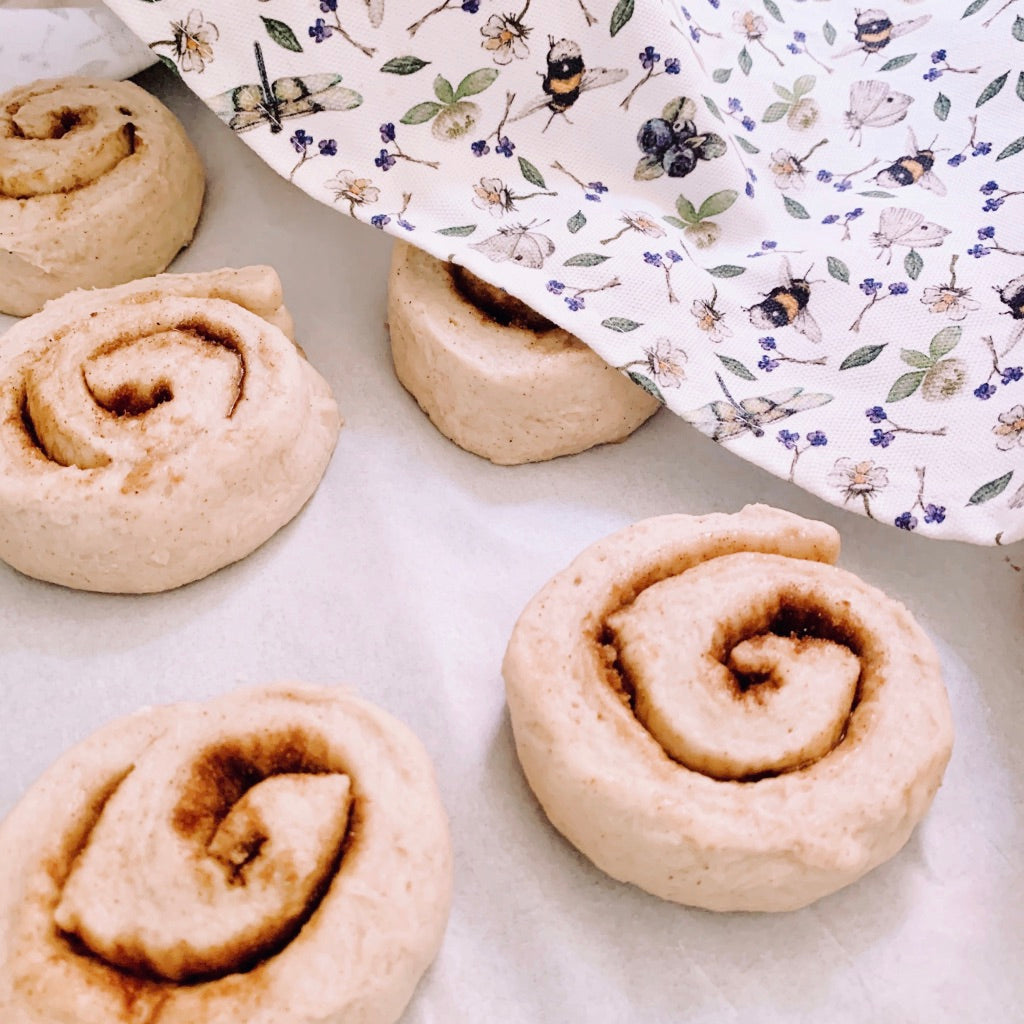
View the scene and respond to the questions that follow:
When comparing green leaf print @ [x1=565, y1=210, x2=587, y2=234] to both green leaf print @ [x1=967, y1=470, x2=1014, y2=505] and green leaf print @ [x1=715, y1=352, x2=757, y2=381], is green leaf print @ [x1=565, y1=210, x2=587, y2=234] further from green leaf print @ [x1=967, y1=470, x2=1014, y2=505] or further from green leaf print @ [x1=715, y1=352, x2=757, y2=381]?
green leaf print @ [x1=967, y1=470, x2=1014, y2=505]

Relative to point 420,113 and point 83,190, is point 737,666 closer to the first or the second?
point 420,113

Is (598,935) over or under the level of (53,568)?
under

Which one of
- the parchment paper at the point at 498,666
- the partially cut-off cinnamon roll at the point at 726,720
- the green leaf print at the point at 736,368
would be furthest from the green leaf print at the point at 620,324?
the partially cut-off cinnamon roll at the point at 726,720

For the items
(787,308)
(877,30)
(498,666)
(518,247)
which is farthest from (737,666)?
(877,30)

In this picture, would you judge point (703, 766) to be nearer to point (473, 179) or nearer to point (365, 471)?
point (365, 471)

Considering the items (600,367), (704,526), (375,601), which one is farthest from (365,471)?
(704,526)

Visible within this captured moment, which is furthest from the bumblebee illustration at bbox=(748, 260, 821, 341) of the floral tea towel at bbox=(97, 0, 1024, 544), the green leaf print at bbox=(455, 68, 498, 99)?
the green leaf print at bbox=(455, 68, 498, 99)
